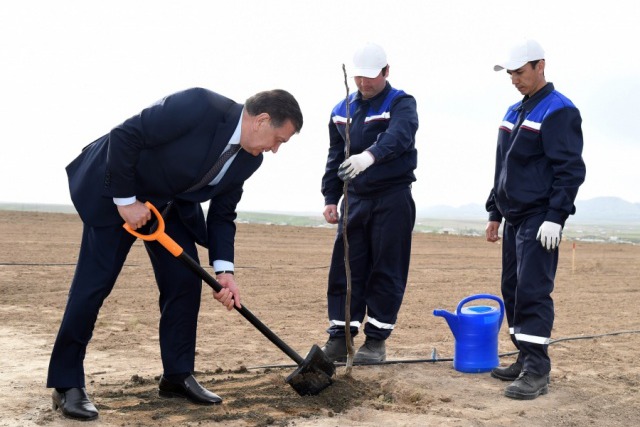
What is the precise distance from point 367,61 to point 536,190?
135 cm

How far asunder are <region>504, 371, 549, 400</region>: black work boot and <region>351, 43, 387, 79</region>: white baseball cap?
206 centimetres

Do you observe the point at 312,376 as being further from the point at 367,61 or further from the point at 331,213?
the point at 367,61

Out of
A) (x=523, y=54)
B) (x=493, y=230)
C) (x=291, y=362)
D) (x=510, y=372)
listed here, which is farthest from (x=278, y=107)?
(x=510, y=372)

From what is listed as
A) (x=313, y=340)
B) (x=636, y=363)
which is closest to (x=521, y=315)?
(x=636, y=363)

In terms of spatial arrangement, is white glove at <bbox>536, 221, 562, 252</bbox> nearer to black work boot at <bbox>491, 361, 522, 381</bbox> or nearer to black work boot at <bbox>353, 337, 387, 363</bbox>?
black work boot at <bbox>491, 361, 522, 381</bbox>

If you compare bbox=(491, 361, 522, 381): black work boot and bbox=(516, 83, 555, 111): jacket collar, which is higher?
bbox=(516, 83, 555, 111): jacket collar

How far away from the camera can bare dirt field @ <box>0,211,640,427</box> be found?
3.92 m

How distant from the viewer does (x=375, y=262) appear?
16.6 feet

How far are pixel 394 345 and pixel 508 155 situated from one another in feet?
6.56

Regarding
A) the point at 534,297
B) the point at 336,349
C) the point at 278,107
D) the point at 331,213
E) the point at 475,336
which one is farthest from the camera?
the point at 331,213

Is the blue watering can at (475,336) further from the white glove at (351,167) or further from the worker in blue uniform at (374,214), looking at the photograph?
the white glove at (351,167)

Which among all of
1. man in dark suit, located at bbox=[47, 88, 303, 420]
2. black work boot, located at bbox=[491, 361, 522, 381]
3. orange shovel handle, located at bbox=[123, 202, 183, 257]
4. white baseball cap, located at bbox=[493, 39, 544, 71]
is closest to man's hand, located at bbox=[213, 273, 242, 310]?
man in dark suit, located at bbox=[47, 88, 303, 420]

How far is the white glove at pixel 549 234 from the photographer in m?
4.27

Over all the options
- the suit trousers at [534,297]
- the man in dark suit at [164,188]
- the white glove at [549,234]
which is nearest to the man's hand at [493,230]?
the suit trousers at [534,297]
